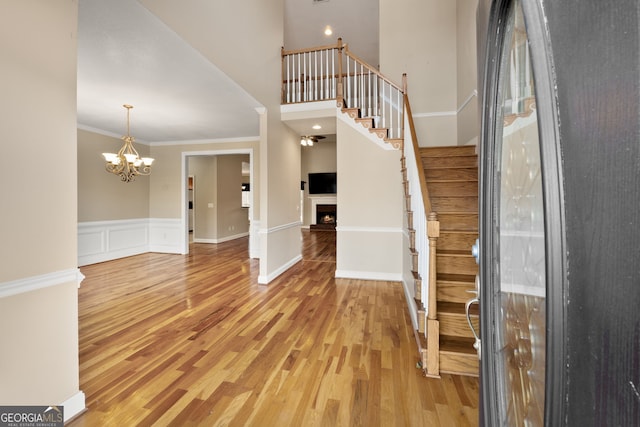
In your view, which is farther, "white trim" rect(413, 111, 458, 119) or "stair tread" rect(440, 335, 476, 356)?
"white trim" rect(413, 111, 458, 119)

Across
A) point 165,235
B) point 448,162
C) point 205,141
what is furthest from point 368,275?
point 165,235

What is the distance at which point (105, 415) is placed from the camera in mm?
1604

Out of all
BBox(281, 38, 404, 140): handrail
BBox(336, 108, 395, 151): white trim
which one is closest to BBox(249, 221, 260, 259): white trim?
BBox(281, 38, 404, 140): handrail

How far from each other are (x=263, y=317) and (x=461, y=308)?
6.16 feet

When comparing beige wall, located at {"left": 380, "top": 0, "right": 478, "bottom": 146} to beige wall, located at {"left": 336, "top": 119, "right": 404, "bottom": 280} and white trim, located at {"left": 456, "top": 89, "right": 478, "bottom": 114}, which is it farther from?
beige wall, located at {"left": 336, "top": 119, "right": 404, "bottom": 280}

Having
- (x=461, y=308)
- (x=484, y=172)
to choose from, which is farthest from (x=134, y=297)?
(x=484, y=172)

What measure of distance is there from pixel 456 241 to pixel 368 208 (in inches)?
67.6

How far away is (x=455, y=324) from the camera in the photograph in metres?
2.14

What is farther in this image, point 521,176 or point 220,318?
point 220,318

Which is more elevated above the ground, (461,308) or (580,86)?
(580,86)

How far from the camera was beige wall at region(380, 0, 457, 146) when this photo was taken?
469 centimetres

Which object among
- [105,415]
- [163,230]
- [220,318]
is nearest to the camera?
[105,415]

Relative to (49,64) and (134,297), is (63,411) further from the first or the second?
(134,297)

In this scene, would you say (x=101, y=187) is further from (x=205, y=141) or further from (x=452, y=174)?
(x=452, y=174)
